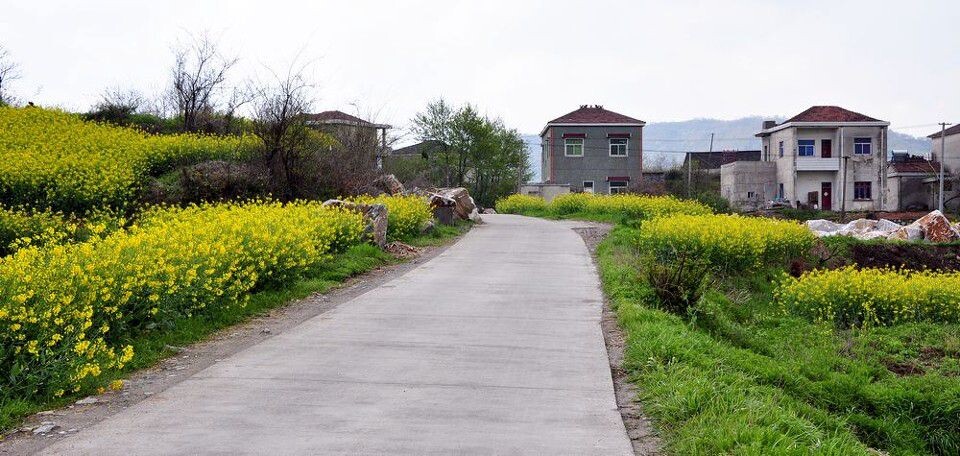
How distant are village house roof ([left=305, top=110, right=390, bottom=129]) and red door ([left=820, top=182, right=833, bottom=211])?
30237 millimetres

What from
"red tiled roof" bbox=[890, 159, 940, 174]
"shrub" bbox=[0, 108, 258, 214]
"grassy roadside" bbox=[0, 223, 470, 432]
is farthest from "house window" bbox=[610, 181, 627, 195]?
"grassy roadside" bbox=[0, 223, 470, 432]

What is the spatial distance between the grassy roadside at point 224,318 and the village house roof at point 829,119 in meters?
41.0

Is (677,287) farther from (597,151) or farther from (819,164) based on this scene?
(819,164)

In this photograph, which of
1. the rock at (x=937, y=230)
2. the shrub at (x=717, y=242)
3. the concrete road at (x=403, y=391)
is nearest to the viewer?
the concrete road at (x=403, y=391)

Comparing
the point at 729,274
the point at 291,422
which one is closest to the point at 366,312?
the point at 291,422

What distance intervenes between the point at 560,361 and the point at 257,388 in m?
2.70

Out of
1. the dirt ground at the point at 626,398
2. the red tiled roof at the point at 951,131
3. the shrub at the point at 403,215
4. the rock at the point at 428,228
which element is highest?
the red tiled roof at the point at 951,131

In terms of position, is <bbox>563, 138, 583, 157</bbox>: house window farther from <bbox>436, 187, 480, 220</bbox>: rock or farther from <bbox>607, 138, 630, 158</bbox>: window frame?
<bbox>436, 187, 480, 220</bbox>: rock

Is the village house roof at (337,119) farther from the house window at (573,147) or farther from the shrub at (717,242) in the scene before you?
the house window at (573,147)

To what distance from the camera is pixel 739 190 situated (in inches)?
2203

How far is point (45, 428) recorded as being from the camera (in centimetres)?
608

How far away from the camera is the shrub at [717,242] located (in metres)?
19.3

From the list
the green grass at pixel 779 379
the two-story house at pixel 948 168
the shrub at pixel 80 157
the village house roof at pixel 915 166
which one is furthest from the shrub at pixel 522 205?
the village house roof at pixel 915 166

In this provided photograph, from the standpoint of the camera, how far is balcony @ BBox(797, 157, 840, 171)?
2072 inches
